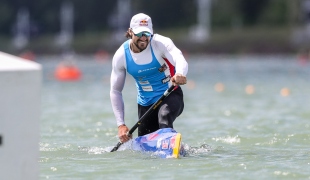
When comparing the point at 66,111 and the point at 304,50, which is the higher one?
the point at 304,50

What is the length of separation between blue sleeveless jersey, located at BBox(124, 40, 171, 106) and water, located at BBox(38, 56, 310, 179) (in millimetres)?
782

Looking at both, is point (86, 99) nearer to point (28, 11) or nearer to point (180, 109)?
point (180, 109)

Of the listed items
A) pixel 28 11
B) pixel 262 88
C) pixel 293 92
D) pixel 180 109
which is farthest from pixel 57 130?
pixel 28 11

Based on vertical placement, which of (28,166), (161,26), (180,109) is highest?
(161,26)

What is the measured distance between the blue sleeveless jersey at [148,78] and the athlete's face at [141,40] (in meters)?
0.18

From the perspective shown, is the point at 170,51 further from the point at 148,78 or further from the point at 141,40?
the point at 148,78

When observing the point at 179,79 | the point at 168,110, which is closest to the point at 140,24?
the point at 179,79

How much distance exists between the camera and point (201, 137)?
1477 cm

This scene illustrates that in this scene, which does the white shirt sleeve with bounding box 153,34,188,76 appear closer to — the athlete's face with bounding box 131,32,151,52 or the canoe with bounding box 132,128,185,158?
the athlete's face with bounding box 131,32,151,52

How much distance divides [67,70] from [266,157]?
26.0 metres

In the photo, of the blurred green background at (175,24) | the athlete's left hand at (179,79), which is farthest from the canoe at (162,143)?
the blurred green background at (175,24)

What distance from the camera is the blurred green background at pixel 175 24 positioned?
74713mm

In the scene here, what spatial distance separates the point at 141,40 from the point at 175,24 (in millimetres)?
85866

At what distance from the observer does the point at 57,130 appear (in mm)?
16156
